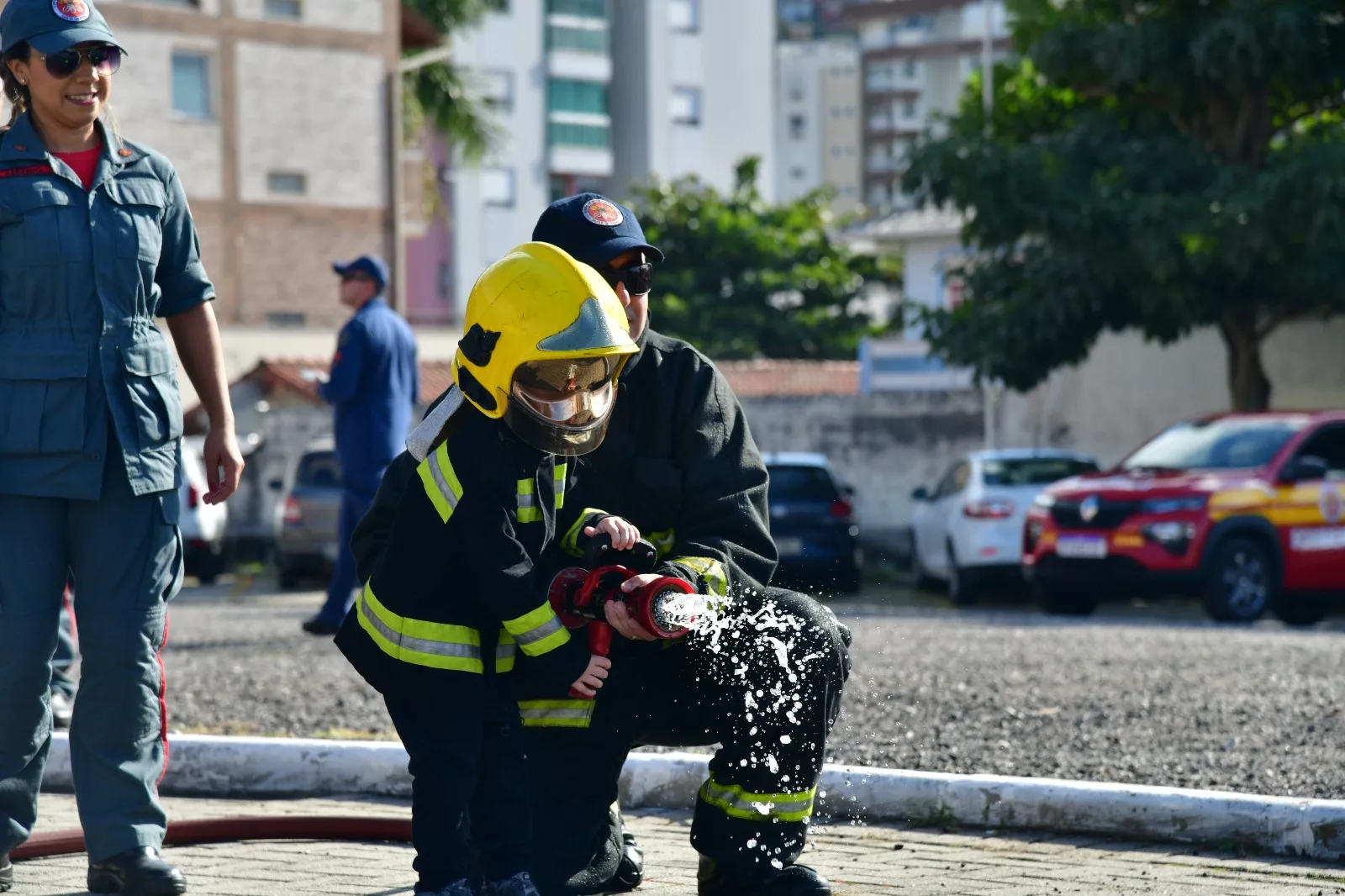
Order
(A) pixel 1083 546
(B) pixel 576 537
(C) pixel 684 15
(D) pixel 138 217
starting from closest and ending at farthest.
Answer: (B) pixel 576 537, (D) pixel 138 217, (A) pixel 1083 546, (C) pixel 684 15

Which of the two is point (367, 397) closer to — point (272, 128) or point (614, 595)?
point (614, 595)

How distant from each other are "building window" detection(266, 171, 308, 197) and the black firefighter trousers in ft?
120

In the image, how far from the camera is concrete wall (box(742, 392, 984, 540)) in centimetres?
2975

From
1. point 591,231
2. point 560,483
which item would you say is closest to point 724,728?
point 560,483

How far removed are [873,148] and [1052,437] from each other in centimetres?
9497

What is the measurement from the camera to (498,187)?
62844mm

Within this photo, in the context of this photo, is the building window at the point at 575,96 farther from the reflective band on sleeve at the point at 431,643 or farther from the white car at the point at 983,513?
the reflective band on sleeve at the point at 431,643

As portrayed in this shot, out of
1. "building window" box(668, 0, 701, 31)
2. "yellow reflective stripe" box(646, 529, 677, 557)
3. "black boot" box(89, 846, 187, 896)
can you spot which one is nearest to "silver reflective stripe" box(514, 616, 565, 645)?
"yellow reflective stripe" box(646, 529, 677, 557)

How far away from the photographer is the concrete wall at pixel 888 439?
29.8m

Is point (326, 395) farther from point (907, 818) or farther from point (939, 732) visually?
point (907, 818)

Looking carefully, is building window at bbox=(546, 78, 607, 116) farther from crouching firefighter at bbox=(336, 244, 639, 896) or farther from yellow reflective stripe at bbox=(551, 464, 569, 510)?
crouching firefighter at bbox=(336, 244, 639, 896)

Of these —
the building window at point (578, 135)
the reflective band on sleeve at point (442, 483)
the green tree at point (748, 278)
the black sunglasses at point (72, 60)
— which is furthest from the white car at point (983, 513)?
the building window at point (578, 135)

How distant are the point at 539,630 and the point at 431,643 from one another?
0.23 m

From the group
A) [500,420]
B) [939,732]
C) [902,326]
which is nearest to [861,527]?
[902,326]
